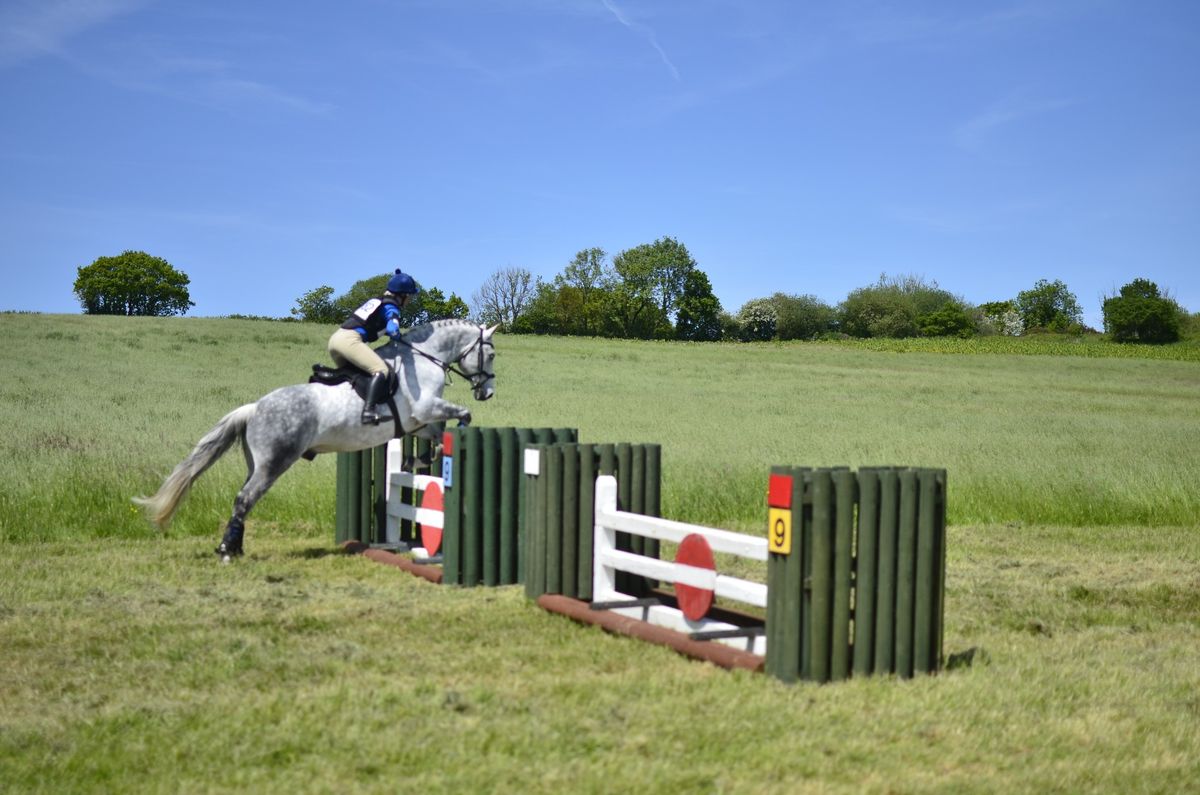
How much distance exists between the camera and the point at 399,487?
11.5 m

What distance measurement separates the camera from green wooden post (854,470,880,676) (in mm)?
6164

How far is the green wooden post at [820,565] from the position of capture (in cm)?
607

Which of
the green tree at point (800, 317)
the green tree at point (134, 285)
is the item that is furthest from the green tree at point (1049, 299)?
the green tree at point (134, 285)

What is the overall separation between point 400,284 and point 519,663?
5.40 meters

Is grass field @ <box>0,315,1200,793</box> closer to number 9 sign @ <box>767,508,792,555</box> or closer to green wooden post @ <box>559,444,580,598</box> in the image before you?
green wooden post @ <box>559,444,580,598</box>

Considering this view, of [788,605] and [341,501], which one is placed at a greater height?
[788,605]

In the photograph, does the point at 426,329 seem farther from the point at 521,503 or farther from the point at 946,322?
the point at 946,322

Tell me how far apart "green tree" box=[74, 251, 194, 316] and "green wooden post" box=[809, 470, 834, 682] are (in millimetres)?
96403

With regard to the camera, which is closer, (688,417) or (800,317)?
(688,417)

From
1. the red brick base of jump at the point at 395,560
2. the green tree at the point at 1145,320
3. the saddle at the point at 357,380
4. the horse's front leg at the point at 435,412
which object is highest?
the green tree at the point at 1145,320

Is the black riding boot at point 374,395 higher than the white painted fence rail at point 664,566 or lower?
higher

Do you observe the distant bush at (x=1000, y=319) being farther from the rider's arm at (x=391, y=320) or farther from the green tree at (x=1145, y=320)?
the rider's arm at (x=391, y=320)

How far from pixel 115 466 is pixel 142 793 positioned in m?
11.3

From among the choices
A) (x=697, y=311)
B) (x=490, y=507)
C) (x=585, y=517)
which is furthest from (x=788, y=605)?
(x=697, y=311)
